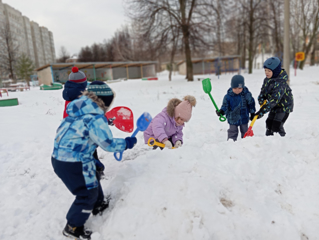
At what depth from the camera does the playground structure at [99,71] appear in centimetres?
2392

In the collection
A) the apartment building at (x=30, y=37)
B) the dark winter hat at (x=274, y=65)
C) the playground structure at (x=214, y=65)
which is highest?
the apartment building at (x=30, y=37)

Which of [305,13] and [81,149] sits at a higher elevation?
[305,13]

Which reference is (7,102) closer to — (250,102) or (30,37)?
(250,102)

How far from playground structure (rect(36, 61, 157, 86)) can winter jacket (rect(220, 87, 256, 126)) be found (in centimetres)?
2235

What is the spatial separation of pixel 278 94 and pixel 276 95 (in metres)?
0.03

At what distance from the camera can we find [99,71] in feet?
97.1

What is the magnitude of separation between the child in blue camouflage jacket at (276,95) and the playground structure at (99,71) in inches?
895

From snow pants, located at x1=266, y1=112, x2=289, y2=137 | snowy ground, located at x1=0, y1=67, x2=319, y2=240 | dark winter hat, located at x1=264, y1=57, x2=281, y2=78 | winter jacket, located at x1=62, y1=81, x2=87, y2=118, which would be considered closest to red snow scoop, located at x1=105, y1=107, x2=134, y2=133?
snowy ground, located at x1=0, y1=67, x2=319, y2=240

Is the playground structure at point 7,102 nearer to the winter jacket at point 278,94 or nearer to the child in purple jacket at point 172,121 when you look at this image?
the child in purple jacket at point 172,121

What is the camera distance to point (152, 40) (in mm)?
16266

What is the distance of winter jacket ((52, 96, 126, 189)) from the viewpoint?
1.83 meters

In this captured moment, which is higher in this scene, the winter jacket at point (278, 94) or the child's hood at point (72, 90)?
the child's hood at point (72, 90)

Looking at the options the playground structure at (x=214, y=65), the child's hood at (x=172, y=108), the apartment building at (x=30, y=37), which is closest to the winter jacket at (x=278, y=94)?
the child's hood at (x=172, y=108)

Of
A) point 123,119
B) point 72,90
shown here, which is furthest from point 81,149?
point 123,119
